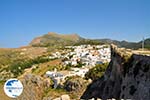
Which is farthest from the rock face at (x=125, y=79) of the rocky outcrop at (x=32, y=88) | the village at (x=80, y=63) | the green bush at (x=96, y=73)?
the village at (x=80, y=63)

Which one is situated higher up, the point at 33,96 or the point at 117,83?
the point at 117,83

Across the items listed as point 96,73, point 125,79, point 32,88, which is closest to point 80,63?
point 96,73

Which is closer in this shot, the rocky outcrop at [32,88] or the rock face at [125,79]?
the rock face at [125,79]

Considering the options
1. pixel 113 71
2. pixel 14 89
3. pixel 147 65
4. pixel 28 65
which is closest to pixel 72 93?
pixel 113 71

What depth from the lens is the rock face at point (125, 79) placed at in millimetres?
26442

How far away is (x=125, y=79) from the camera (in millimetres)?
30844

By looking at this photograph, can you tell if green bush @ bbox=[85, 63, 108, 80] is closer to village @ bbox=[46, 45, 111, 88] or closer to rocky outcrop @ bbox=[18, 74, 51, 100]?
village @ bbox=[46, 45, 111, 88]

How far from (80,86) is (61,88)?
28.9ft

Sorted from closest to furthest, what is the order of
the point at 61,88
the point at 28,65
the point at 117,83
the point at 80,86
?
the point at 117,83 < the point at 80,86 < the point at 61,88 < the point at 28,65

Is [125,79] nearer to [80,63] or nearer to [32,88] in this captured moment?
[32,88]

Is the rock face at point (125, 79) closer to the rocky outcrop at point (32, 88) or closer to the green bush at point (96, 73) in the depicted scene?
the rocky outcrop at point (32, 88)

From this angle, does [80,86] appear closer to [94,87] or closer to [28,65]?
[94,87]

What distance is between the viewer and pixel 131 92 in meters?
27.8

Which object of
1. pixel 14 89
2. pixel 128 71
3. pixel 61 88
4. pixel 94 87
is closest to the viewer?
pixel 14 89
